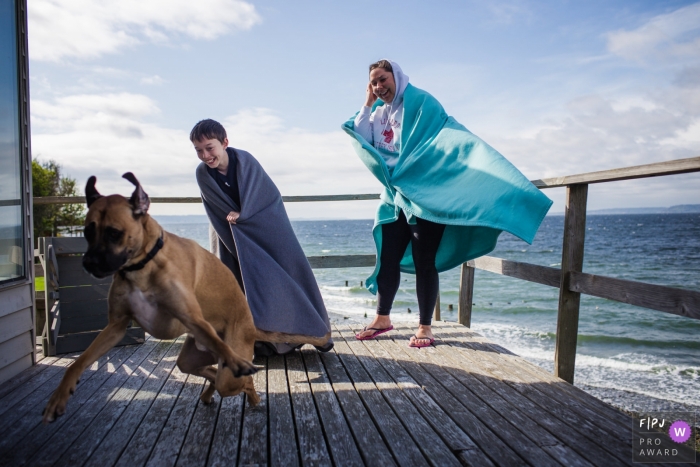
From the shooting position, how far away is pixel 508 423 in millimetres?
2359

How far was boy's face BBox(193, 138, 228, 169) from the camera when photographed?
3002 mm

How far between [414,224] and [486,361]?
123 centimetres

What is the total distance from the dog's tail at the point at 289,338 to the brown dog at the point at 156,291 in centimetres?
77

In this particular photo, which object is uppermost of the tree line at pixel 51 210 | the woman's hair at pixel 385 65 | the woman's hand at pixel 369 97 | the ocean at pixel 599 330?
the woman's hair at pixel 385 65

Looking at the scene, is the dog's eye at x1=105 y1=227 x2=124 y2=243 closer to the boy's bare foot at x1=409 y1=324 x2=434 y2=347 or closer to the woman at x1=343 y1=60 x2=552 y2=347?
the woman at x1=343 y1=60 x2=552 y2=347

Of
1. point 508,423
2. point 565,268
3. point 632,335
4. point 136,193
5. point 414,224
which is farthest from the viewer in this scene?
point 632,335

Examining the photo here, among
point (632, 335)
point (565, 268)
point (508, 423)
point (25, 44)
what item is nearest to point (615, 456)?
point (508, 423)

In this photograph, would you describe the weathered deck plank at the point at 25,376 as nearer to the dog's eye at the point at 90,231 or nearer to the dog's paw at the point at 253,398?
the dog's paw at the point at 253,398

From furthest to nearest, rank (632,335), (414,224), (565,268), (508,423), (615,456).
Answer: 1. (632,335)
2. (414,224)
3. (565,268)
4. (508,423)
5. (615,456)

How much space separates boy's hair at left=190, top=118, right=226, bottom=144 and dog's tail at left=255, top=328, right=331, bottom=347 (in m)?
1.35

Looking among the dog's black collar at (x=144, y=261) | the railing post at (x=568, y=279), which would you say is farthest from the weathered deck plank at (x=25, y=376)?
the railing post at (x=568, y=279)

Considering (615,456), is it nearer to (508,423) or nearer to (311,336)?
(508,423)

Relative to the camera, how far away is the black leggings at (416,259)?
3.81m

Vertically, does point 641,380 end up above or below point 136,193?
below
